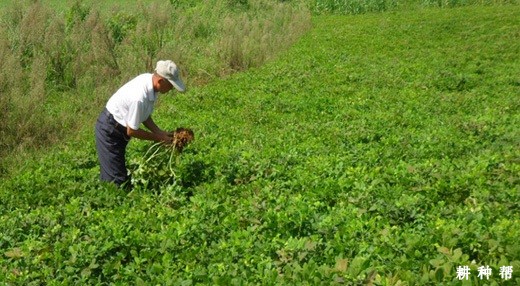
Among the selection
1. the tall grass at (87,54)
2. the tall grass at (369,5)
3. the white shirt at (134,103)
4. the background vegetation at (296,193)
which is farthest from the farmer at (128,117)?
the tall grass at (369,5)

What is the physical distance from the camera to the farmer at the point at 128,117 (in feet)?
21.3

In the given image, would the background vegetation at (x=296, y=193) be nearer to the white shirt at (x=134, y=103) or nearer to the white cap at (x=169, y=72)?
the white shirt at (x=134, y=103)

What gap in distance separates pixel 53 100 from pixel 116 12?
20.1 ft

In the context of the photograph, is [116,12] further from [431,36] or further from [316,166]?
[316,166]

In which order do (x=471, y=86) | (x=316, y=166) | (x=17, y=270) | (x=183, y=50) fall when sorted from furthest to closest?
1. (x=183, y=50)
2. (x=471, y=86)
3. (x=316, y=166)
4. (x=17, y=270)

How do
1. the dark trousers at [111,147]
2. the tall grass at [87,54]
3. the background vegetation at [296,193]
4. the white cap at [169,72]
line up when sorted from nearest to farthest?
1. the background vegetation at [296,193]
2. the white cap at [169,72]
3. the dark trousers at [111,147]
4. the tall grass at [87,54]

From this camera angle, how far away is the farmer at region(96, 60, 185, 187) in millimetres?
6504

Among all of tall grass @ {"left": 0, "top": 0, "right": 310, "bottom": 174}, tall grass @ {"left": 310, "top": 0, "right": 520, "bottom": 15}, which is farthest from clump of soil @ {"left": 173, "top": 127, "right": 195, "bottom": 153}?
tall grass @ {"left": 310, "top": 0, "right": 520, "bottom": 15}

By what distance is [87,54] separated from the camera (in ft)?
50.6

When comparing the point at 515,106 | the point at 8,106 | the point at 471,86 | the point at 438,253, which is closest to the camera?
the point at 438,253

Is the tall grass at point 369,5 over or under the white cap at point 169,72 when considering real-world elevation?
under

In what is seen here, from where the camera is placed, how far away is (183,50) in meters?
17.3

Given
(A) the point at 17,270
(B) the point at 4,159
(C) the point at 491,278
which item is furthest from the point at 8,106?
(C) the point at 491,278

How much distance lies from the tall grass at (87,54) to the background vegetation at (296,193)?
12.4 inches
